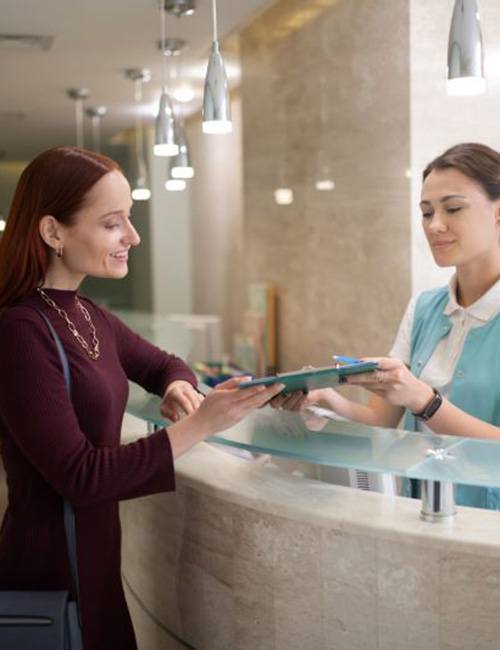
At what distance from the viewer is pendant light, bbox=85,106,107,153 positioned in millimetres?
8867

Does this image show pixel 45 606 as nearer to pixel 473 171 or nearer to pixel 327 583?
pixel 327 583

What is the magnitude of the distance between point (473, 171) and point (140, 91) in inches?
225

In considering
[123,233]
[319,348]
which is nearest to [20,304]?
[123,233]

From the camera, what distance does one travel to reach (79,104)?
27.9 feet

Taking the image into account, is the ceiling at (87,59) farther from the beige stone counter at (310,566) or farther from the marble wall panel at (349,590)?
the marble wall panel at (349,590)

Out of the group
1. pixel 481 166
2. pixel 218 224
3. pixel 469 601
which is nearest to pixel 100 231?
pixel 469 601

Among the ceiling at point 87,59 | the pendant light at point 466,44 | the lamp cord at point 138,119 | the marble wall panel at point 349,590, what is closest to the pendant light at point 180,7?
the ceiling at point 87,59

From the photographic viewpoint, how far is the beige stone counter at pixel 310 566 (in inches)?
73.3

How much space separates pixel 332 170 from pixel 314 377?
147 inches

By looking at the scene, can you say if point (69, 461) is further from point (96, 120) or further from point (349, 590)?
point (96, 120)

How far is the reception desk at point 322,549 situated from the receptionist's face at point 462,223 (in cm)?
73

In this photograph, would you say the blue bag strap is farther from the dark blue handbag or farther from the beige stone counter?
the beige stone counter

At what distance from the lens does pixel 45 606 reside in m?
1.95

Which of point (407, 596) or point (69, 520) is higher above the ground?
point (69, 520)
